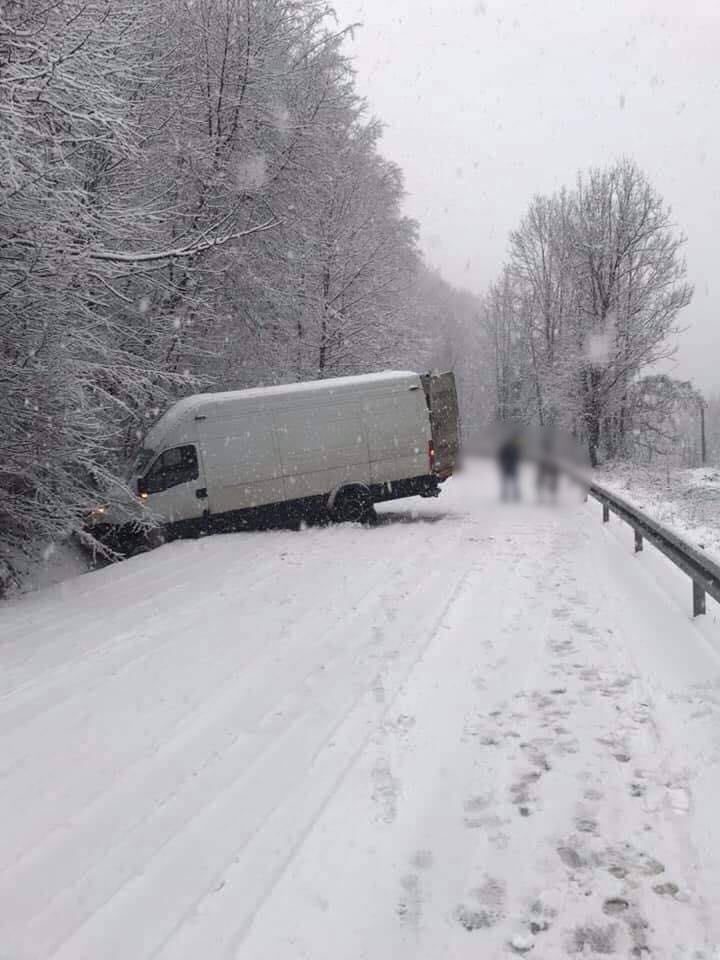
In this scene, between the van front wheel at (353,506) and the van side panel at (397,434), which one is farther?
the van side panel at (397,434)

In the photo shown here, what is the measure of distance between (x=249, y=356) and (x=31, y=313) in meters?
10.0

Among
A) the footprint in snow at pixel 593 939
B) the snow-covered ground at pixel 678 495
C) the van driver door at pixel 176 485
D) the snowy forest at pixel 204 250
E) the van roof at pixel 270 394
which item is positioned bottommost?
the snow-covered ground at pixel 678 495

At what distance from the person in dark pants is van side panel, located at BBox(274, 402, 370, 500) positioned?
450 cm

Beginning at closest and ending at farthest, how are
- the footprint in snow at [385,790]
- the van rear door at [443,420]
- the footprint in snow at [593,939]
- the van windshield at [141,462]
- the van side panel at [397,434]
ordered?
the footprint in snow at [593,939] < the footprint in snow at [385,790] < the van windshield at [141,462] < the van side panel at [397,434] < the van rear door at [443,420]

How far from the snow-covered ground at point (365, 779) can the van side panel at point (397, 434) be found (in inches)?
256

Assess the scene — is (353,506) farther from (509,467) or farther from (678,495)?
(678,495)

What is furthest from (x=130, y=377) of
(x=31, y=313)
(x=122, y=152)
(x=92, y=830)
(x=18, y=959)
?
(x=18, y=959)

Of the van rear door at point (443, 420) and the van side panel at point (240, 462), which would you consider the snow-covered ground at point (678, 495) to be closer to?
the van rear door at point (443, 420)

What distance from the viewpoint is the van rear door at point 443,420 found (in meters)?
13.9

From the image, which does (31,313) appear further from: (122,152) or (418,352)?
(418,352)

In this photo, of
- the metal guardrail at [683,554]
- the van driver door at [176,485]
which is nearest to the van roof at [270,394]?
the van driver door at [176,485]

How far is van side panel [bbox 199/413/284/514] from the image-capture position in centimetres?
1245

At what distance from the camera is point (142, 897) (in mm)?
2705

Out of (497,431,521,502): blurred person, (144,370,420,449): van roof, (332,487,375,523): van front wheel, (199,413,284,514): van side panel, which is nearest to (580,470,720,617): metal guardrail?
(332,487,375,523): van front wheel
